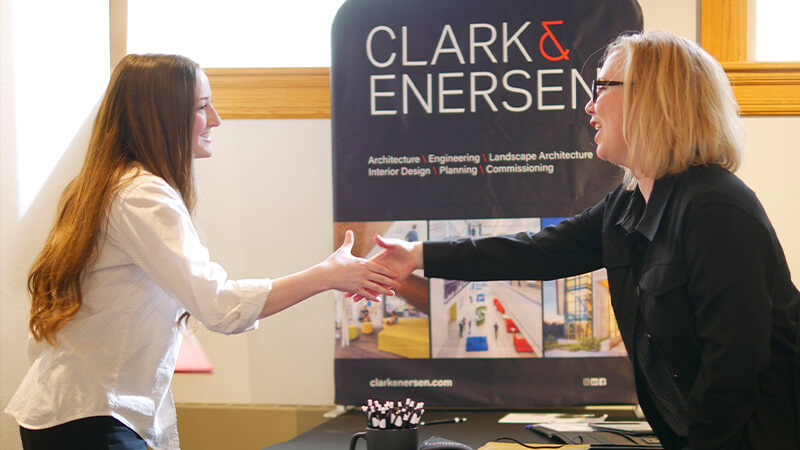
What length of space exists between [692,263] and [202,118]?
121 cm

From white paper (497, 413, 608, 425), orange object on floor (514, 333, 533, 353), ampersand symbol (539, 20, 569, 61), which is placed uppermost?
ampersand symbol (539, 20, 569, 61)

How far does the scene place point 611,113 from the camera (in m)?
1.86

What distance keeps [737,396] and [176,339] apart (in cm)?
121

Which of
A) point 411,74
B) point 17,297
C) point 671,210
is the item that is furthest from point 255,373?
point 671,210

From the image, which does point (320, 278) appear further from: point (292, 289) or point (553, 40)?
point (553, 40)

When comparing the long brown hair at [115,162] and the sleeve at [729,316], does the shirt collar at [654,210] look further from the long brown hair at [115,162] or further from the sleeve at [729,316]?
the long brown hair at [115,162]

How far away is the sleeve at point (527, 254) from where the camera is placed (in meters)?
2.14

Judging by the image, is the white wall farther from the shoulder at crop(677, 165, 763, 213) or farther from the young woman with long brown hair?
the shoulder at crop(677, 165, 763, 213)

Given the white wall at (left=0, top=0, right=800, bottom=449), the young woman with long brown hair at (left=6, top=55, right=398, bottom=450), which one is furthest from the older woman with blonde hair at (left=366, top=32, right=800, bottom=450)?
the white wall at (left=0, top=0, right=800, bottom=449)

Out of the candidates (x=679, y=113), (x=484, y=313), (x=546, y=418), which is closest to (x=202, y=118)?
(x=679, y=113)

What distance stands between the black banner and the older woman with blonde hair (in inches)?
36.5

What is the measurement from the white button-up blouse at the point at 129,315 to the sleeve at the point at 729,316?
942mm

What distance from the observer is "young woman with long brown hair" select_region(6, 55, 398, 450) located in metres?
1.57

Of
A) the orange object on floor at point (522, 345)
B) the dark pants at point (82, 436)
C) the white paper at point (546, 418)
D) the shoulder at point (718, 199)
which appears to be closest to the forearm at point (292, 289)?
the dark pants at point (82, 436)
